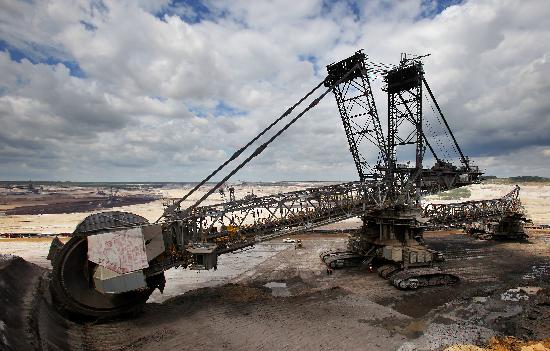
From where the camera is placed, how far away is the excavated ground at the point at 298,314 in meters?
11.5

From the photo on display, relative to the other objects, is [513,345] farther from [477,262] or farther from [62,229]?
[62,229]

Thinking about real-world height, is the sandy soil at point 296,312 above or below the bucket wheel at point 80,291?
below

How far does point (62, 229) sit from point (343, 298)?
48967 millimetres

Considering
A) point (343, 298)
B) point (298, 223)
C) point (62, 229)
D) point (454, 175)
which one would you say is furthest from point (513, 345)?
point (62, 229)

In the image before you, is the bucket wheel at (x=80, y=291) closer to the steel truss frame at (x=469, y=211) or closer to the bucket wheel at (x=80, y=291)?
the bucket wheel at (x=80, y=291)

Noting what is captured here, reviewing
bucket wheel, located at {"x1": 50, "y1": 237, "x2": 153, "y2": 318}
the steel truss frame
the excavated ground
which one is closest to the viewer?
the excavated ground

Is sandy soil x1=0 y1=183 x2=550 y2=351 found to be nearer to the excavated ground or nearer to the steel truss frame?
the excavated ground

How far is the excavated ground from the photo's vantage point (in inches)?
454

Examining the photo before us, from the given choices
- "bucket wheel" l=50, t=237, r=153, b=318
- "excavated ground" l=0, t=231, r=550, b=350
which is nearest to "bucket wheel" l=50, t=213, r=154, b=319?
"bucket wheel" l=50, t=237, r=153, b=318

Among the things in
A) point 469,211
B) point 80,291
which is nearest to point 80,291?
point 80,291

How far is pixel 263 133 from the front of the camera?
1750 cm

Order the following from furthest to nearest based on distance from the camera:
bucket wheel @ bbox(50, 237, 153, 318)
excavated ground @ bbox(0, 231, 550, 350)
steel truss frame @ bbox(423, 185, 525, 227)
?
steel truss frame @ bbox(423, 185, 525, 227) → bucket wheel @ bbox(50, 237, 153, 318) → excavated ground @ bbox(0, 231, 550, 350)

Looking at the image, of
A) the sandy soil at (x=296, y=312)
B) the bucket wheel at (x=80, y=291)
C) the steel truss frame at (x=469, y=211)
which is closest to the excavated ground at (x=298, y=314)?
the sandy soil at (x=296, y=312)

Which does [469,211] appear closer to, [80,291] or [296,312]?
[296,312]
